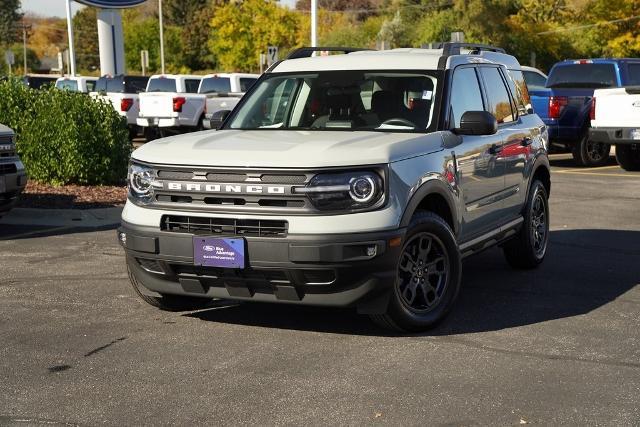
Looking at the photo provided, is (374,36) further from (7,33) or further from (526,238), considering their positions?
(7,33)

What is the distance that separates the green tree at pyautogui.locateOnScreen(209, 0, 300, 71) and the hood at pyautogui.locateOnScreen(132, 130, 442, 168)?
53.6 meters

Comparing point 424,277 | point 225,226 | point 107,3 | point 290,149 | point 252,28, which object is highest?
point 107,3

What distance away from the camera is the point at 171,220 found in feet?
20.1

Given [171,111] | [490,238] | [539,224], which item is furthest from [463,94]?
[171,111]

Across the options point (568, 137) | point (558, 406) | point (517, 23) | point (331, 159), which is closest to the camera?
point (558, 406)

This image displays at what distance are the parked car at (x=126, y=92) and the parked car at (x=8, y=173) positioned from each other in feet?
50.5

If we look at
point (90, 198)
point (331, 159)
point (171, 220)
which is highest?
point (331, 159)

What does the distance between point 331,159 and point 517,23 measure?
4962 centimetres

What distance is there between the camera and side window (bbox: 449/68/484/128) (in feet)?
23.2

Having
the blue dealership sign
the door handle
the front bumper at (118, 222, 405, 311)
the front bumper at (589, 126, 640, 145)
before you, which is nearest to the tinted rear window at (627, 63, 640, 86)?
the front bumper at (589, 126, 640, 145)

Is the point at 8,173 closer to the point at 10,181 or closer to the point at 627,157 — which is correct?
the point at 10,181

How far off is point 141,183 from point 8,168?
4263mm

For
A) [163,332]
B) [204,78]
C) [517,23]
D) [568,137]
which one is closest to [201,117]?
[204,78]

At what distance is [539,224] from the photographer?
886 centimetres
